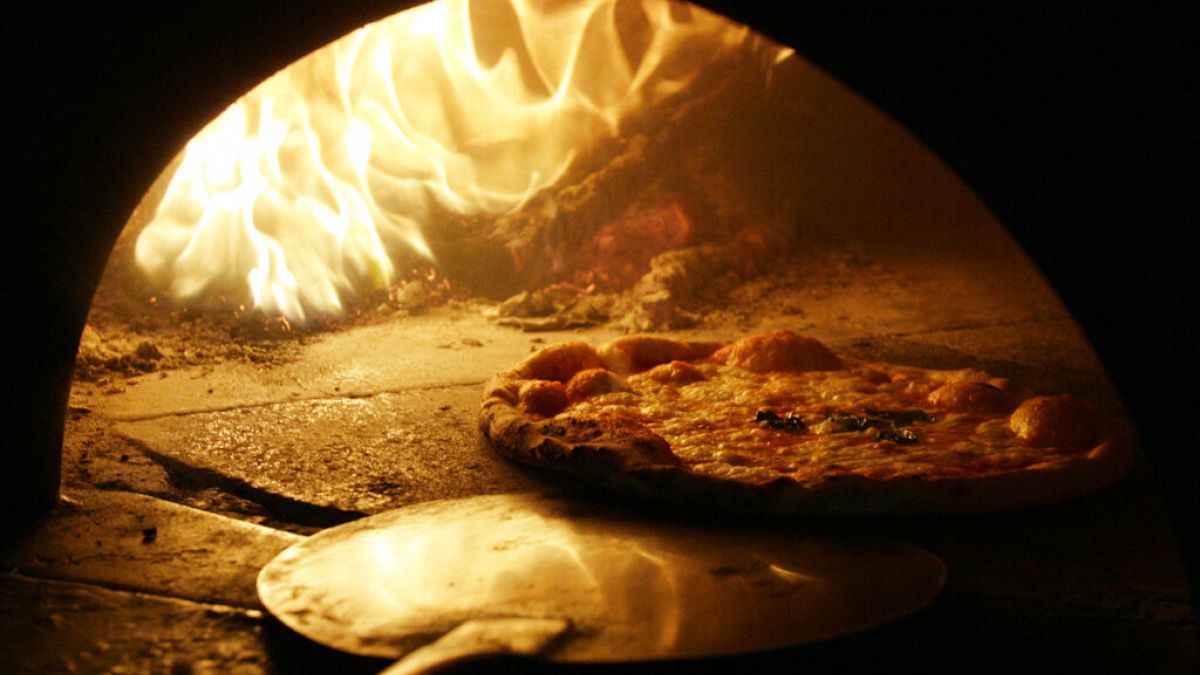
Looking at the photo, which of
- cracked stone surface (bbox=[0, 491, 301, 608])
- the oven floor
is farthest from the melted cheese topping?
cracked stone surface (bbox=[0, 491, 301, 608])

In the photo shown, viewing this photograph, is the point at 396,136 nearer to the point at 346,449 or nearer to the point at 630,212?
the point at 630,212

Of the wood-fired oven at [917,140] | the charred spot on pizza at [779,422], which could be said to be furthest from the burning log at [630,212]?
the charred spot on pizza at [779,422]

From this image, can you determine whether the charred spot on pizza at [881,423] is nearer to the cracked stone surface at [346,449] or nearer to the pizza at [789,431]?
the pizza at [789,431]

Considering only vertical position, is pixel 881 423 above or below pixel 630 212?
below

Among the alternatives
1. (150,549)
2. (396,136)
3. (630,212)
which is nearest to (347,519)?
(150,549)

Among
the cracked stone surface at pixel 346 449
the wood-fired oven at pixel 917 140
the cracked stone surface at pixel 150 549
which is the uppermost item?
the wood-fired oven at pixel 917 140

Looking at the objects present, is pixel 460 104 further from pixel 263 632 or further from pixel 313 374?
pixel 263 632
